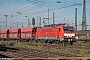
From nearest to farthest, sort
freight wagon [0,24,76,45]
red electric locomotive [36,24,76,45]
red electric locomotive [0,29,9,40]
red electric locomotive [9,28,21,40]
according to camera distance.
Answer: red electric locomotive [36,24,76,45] → freight wagon [0,24,76,45] → red electric locomotive [9,28,21,40] → red electric locomotive [0,29,9,40]

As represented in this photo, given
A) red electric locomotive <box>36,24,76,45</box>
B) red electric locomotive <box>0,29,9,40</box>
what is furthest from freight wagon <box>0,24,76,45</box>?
red electric locomotive <box>0,29,9,40</box>

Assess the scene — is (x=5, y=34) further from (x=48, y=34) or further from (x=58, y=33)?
(x=58, y=33)

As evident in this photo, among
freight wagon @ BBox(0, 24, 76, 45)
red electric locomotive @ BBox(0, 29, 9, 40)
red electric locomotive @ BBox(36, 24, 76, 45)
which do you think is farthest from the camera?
red electric locomotive @ BBox(0, 29, 9, 40)

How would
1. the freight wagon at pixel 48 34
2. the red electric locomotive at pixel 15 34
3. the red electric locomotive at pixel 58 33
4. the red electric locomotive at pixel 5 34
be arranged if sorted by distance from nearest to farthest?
the red electric locomotive at pixel 58 33, the freight wagon at pixel 48 34, the red electric locomotive at pixel 15 34, the red electric locomotive at pixel 5 34

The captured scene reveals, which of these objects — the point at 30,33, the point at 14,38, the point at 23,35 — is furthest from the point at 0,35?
the point at 30,33

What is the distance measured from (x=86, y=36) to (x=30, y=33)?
25.0m

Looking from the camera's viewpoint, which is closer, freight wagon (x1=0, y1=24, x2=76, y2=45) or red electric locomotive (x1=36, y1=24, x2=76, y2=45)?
red electric locomotive (x1=36, y1=24, x2=76, y2=45)

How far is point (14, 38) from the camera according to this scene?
44.6m

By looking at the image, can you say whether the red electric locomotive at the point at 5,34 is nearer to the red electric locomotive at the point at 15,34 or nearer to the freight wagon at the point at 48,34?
the red electric locomotive at the point at 15,34

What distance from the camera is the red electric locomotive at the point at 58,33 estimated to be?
92.5 ft

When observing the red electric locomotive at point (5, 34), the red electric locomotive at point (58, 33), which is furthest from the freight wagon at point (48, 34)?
the red electric locomotive at point (5, 34)

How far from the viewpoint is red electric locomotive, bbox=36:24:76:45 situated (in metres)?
28.2

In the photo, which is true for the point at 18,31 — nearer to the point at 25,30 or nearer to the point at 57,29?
the point at 25,30

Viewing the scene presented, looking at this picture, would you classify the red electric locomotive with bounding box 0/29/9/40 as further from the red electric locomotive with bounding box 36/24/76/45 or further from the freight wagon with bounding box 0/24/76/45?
the red electric locomotive with bounding box 36/24/76/45
